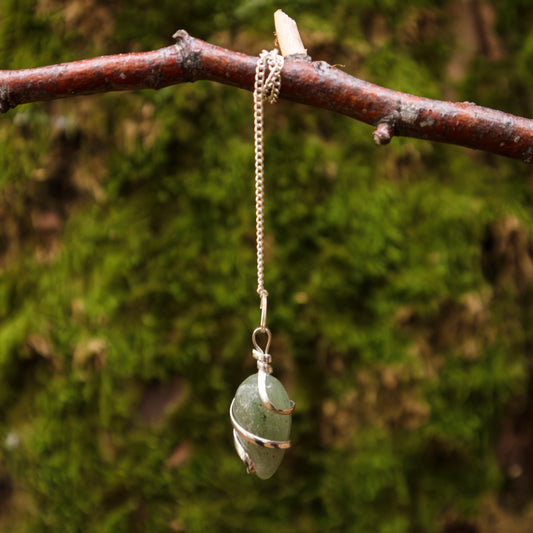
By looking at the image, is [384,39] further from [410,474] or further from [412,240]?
[410,474]

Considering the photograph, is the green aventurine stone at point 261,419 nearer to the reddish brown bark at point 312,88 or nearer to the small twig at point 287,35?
the reddish brown bark at point 312,88

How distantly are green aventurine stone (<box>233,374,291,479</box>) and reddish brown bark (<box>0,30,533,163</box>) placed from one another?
21.5 inches

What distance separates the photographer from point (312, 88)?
99 cm

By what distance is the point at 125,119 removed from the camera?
1.69 m

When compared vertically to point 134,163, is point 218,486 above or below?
below

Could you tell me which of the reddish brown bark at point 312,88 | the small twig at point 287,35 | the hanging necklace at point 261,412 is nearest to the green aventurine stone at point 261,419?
the hanging necklace at point 261,412

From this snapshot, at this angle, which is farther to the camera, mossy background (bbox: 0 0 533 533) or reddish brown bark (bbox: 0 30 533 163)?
mossy background (bbox: 0 0 533 533)

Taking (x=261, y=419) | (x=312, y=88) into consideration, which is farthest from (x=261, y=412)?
(x=312, y=88)

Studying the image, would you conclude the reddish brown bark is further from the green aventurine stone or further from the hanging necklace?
the green aventurine stone

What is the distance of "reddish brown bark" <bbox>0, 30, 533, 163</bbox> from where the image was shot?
3.18 ft

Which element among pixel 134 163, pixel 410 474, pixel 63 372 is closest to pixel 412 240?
pixel 410 474

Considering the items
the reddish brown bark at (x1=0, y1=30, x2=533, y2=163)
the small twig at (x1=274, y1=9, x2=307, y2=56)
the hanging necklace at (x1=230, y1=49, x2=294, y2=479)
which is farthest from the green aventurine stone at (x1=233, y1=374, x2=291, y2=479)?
the small twig at (x1=274, y1=9, x2=307, y2=56)

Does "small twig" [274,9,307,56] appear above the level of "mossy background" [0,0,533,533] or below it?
above

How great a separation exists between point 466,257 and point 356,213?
0.41 meters
